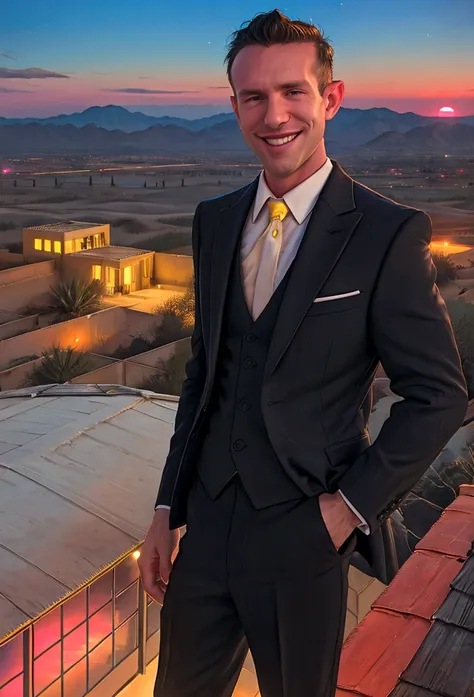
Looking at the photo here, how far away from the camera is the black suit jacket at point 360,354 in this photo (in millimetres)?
1207

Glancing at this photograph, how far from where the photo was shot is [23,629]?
129 inches

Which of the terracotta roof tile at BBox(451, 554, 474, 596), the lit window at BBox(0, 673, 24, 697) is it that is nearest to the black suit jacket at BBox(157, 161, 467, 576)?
the terracotta roof tile at BBox(451, 554, 474, 596)

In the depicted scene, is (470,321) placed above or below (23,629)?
below

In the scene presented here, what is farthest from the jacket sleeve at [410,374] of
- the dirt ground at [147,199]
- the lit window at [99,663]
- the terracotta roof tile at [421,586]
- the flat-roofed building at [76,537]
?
the dirt ground at [147,199]

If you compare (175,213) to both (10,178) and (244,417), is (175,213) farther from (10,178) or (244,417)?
(244,417)

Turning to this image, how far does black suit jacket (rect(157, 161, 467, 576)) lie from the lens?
1.21 metres

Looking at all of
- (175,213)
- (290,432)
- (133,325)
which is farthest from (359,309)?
(175,213)

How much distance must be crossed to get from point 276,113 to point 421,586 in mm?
1518

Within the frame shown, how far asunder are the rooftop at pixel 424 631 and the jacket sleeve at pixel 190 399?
0.64 m

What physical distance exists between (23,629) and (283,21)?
299 cm

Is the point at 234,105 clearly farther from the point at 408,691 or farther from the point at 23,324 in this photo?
the point at 23,324

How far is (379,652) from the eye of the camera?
1.90m

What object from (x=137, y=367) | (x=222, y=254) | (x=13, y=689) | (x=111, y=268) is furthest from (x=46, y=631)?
(x=111, y=268)

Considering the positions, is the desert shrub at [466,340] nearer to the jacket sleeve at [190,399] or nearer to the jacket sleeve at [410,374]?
the jacket sleeve at [190,399]
